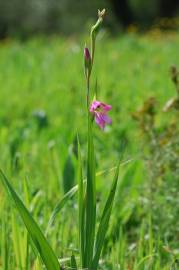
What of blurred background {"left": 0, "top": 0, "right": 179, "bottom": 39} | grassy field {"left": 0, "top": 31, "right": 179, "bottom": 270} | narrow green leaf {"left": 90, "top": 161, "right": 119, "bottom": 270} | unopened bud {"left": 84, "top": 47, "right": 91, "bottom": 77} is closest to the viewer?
unopened bud {"left": 84, "top": 47, "right": 91, "bottom": 77}

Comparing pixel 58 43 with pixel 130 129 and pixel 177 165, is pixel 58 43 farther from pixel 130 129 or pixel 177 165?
pixel 177 165

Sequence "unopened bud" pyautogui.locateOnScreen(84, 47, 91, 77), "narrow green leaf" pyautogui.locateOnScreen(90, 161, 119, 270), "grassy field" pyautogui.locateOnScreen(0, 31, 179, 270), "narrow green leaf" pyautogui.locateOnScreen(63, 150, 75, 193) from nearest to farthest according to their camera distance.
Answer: "unopened bud" pyautogui.locateOnScreen(84, 47, 91, 77) < "narrow green leaf" pyautogui.locateOnScreen(90, 161, 119, 270) < "grassy field" pyautogui.locateOnScreen(0, 31, 179, 270) < "narrow green leaf" pyautogui.locateOnScreen(63, 150, 75, 193)

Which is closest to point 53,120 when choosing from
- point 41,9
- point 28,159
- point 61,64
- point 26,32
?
point 28,159

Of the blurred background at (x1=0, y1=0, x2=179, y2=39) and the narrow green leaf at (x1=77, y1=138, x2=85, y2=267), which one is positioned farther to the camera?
the blurred background at (x1=0, y1=0, x2=179, y2=39)

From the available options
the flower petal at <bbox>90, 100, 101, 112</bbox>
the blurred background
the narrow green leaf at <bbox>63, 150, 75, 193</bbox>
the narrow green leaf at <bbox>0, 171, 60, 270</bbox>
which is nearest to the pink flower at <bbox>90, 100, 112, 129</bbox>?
the flower petal at <bbox>90, 100, 101, 112</bbox>

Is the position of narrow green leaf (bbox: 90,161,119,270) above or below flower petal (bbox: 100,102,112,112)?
below

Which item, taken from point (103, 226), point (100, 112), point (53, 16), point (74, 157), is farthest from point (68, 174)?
point (53, 16)

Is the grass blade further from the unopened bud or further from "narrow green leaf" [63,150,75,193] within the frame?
"narrow green leaf" [63,150,75,193]

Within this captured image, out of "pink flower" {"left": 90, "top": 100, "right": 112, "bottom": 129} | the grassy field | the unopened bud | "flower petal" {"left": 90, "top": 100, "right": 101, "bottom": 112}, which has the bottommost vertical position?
the grassy field
